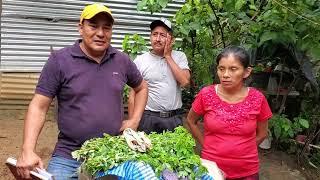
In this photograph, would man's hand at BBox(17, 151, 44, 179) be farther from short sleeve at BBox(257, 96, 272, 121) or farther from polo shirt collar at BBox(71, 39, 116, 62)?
short sleeve at BBox(257, 96, 272, 121)

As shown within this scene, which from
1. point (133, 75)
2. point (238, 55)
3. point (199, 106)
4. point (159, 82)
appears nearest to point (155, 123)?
point (159, 82)

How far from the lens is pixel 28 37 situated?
5.95 metres

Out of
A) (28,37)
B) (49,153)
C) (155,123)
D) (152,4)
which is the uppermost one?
(152,4)

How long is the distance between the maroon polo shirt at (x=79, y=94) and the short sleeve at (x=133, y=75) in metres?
0.22

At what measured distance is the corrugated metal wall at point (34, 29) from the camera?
5.82 m

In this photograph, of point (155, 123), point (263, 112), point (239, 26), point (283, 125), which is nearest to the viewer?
point (263, 112)

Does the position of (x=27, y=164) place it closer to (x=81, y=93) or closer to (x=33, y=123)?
(x=33, y=123)

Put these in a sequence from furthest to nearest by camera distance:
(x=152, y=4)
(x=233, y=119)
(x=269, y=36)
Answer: (x=152, y=4) < (x=269, y=36) < (x=233, y=119)

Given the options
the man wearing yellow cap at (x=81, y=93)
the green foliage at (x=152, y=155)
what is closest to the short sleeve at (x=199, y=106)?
the man wearing yellow cap at (x=81, y=93)

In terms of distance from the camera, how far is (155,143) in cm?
224

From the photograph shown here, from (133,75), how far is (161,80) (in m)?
1.25

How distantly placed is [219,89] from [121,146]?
1.15 m

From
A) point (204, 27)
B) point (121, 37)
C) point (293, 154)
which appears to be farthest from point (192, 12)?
point (293, 154)

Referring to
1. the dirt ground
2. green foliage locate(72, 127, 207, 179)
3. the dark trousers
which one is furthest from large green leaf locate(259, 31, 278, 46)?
the dirt ground
